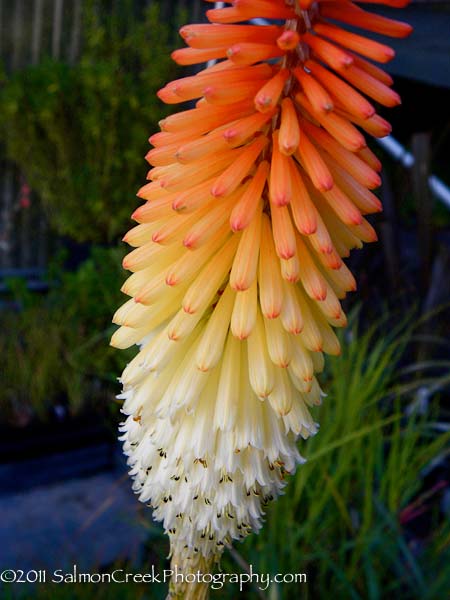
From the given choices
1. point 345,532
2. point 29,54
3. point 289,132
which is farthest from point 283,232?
point 29,54

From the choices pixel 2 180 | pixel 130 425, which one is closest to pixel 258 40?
pixel 130 425

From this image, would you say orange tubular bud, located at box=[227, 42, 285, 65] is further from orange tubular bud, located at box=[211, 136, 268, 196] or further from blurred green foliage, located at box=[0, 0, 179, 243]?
blurred green foliage, located at box=[0, 0, 179, 243]

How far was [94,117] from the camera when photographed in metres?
4.09

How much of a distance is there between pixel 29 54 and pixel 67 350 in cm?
218

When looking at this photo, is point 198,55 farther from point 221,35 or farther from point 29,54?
point 29,54

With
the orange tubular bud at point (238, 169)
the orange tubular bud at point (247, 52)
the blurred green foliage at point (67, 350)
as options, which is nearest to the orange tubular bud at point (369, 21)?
the orange tubular bud at point (247, 52)

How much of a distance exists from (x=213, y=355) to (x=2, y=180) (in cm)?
422

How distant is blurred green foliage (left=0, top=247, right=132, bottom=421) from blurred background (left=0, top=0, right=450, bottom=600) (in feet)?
0.04

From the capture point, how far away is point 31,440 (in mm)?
3549

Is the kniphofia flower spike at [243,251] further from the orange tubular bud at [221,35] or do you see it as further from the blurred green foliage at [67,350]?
the blurred green foliage at [67,350]

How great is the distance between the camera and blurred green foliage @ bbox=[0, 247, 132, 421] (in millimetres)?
3670

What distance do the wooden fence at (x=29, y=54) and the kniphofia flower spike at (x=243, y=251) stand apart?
3.75 meters

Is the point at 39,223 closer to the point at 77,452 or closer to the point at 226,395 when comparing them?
the point at 77,452

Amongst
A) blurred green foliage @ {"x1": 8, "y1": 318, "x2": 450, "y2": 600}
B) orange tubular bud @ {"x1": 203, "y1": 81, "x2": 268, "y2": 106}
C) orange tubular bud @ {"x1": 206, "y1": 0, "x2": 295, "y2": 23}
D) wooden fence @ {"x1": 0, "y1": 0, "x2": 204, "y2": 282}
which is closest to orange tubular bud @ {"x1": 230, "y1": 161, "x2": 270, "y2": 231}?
orange tubular bud @ {"x1": 203, "y1": 81, "x2": 268, "y2": 106}
